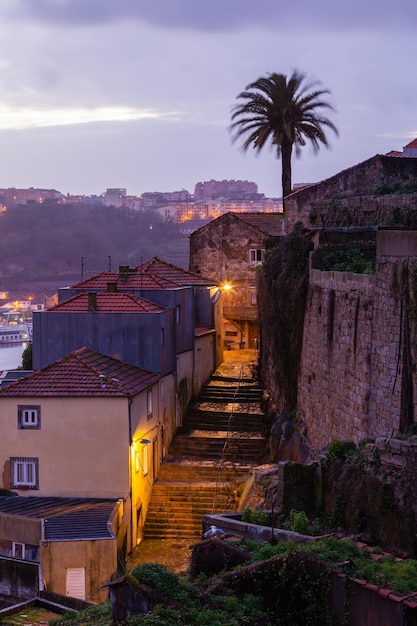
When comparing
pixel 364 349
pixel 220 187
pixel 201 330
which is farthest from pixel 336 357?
pixel 220 187

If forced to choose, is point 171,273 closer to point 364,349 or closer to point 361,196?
point 361,196

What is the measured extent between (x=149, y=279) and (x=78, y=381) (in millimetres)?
Answer: 7242

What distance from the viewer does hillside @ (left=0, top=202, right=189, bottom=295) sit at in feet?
293

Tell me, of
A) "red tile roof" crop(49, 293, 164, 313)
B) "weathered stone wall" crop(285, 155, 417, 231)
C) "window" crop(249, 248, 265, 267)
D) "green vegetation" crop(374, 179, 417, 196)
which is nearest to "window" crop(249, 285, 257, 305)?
"window" crop(249, 248, 265, 267)

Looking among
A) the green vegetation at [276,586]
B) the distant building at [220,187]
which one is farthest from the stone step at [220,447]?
the distant building at [220,187]

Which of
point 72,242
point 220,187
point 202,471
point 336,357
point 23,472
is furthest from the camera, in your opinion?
point 220,187

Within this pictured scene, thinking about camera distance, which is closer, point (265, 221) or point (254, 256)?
point (254, 256)

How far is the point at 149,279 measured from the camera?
3359 centimetres

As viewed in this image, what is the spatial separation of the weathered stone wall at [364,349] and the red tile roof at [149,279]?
10464 mm

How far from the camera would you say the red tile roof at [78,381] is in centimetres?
2670

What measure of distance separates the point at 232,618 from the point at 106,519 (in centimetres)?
1273

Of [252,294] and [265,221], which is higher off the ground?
[265,221]

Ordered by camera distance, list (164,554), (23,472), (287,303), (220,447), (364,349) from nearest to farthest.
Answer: (364,349) < (164,554) < (287,303) < (23,472) < (220,447)

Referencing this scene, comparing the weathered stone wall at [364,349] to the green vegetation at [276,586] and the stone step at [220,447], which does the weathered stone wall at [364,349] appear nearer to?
the green vegetation at [276,586]
